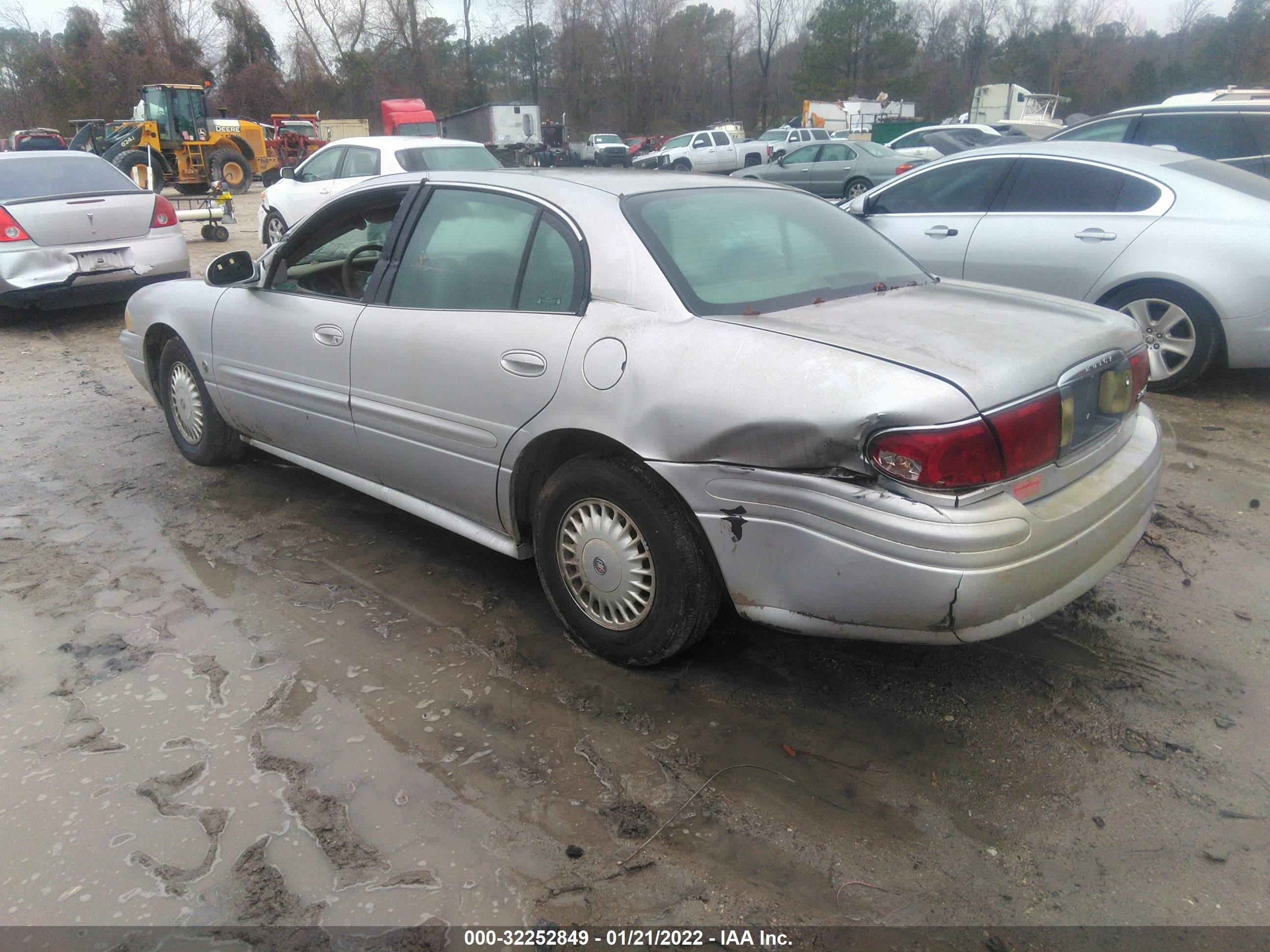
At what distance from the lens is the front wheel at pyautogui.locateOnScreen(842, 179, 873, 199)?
18.4 m

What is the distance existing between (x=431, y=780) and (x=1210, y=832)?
2.02m

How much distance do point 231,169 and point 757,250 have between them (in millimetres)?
25861

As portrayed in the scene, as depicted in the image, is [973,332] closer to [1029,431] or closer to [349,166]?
[1029,431]

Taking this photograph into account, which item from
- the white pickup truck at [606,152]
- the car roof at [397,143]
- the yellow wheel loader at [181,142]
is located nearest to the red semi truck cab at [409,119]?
the white pickup truck at [606,152]

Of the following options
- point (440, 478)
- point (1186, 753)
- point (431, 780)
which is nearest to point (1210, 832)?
point (1186, 753)

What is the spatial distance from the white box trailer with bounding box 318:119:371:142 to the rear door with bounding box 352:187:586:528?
136ft

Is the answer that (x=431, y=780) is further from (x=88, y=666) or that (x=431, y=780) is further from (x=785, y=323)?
(x=785, y=323)

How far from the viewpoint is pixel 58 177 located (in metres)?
8.65

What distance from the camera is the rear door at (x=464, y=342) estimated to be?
3002mm

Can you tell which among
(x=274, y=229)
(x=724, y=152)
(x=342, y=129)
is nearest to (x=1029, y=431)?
(x=274, y=229)

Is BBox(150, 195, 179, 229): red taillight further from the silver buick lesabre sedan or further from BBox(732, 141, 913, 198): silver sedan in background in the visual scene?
BBox(732, 141, 913, 198): silver sedan in background

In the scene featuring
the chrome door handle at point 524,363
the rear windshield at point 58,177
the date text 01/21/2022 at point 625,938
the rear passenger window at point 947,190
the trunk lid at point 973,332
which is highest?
the rear windshield at point 58,177

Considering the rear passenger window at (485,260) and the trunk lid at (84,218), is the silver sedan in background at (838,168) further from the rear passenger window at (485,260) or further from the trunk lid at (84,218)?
the rear passenger window at (485,260)

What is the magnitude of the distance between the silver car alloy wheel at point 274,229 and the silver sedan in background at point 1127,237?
876 centimetres
